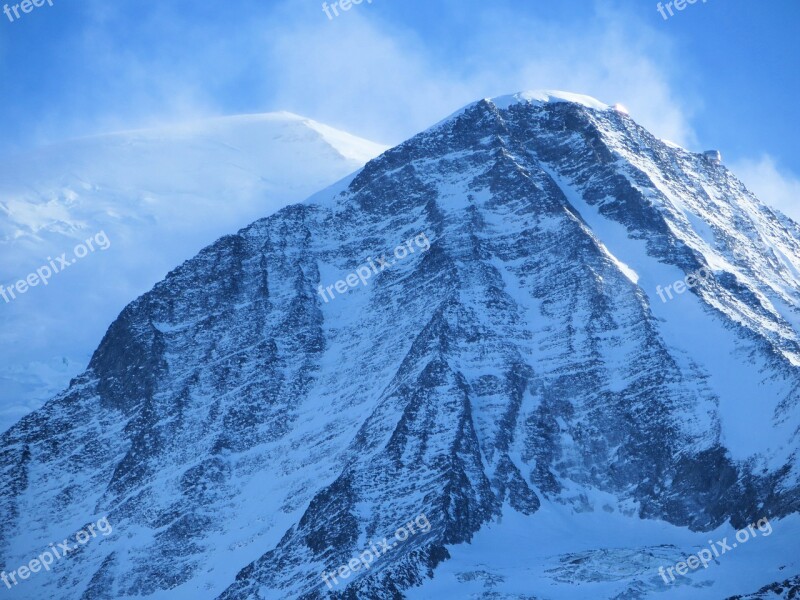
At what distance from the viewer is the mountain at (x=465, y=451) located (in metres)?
147

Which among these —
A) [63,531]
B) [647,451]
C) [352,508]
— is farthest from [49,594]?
[647,451]

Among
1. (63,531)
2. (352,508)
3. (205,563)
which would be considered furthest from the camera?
(63,531)

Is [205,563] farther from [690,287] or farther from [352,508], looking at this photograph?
[690,287]

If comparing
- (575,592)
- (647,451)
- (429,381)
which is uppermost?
(429,381)

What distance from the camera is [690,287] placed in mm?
188250

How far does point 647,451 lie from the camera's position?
533 feet

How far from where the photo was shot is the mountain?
147125mm

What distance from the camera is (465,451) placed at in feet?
526

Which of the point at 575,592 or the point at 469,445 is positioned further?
the point at 469,445

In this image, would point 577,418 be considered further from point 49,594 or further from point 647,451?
point 49,594

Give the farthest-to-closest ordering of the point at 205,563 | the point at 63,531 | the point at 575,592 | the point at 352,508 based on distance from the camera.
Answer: the point at 63,531, the point at 205,563, the point at 352,508, the point at 575,592

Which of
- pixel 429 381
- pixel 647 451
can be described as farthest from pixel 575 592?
pixel 429 381

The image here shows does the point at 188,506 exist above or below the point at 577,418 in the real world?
above

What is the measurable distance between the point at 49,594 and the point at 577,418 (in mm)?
79148
